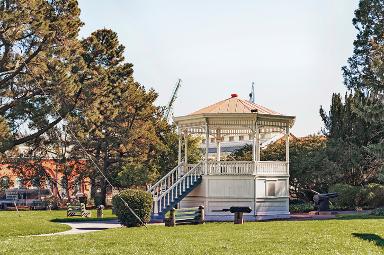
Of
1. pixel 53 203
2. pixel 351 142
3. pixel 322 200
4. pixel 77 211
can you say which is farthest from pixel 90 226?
pixel 53 203

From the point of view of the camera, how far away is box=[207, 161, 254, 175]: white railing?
28.9m

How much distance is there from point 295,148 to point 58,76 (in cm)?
1628

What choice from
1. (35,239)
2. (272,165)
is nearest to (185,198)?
(272,165)

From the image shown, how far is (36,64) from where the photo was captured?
3300cm

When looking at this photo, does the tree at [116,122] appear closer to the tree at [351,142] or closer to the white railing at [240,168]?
the tree at [351,142]

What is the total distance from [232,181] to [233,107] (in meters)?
3.90

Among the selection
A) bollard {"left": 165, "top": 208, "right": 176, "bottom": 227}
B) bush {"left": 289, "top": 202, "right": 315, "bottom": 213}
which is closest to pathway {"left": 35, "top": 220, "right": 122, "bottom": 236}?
bollard {"left": 165, "top": 208, "right": 176, "bottom": 227}

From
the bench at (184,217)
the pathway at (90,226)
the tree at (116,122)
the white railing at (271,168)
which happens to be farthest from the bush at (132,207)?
the tree at (116,122)

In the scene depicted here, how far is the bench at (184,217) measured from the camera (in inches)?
917

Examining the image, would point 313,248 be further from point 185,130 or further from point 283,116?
point 185,130

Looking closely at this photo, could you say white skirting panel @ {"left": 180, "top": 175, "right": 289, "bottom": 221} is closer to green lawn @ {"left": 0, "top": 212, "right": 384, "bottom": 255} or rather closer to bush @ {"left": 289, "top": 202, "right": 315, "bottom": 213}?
bush @ {"left": 289, "top": 202, "right": 315, "bottom": 213}

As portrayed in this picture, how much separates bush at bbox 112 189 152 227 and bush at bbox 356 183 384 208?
1408 centimetres

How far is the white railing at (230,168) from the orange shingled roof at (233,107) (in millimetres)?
2599

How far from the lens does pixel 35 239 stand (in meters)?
18.2
